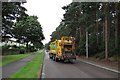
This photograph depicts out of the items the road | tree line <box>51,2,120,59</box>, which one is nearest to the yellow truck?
tree line <box>51,2,120,59</box>

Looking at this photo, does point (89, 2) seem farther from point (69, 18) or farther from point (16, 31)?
point (69, 18)

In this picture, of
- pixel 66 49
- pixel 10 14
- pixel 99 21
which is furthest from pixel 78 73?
pixel 99 21

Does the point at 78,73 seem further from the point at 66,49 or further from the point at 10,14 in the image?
the point at 10,14

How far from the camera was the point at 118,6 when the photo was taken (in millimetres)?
31781

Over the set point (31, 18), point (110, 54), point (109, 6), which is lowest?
point (110, 54)

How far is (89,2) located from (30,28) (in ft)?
216

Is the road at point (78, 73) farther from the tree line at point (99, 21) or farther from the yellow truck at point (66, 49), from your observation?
the tree line at point (99, 21)

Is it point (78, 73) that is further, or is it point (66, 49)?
point (66, 49)

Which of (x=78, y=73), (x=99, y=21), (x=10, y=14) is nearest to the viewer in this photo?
(x=78, y=73)

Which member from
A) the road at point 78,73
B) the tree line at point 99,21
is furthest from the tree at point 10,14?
the road at point 78,73

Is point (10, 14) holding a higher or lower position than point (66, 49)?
higher

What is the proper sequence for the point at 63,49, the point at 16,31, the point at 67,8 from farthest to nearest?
the point at 67,8
the point at 16,31
the point at 63,49

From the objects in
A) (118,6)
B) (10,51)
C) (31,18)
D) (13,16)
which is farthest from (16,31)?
(31,18)

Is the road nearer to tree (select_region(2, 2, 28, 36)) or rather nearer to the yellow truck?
the yellow truck
